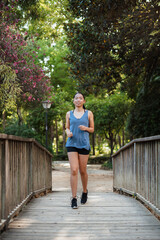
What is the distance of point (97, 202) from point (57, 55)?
25385 mm

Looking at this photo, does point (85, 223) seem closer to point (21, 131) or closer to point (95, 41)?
point (95, 41)

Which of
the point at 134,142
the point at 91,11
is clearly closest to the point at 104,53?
the point at 91,11

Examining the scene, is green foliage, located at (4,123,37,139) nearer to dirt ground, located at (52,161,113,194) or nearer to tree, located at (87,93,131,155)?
dirt ground, located at (52,161,113,194)

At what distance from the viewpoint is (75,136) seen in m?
4.73

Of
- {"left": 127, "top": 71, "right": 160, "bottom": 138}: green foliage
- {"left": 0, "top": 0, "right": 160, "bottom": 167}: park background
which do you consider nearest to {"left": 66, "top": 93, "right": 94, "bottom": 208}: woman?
{"left": 0, "top": 0, "right": 160, "bottom": 167}: park background

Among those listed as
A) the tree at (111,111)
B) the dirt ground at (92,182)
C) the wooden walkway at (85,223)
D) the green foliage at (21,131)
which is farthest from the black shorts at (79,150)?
the tree at (111,111)

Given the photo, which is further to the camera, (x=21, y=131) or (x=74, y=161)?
(x=21, y=131)

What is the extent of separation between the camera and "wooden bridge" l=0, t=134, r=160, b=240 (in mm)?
3150

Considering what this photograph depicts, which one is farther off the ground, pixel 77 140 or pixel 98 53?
pixel 98 53

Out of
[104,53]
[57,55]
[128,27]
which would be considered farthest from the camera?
[57,55]

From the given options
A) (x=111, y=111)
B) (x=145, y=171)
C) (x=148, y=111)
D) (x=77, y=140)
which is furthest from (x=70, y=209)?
(x=111, y=111)

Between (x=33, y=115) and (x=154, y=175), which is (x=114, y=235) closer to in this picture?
(x=154, y=175)

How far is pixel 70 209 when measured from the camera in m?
4.40

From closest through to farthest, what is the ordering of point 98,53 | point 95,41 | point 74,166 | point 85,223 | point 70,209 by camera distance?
point 85,223 → point 70,209 → point 74,166 → point 95,41 → point 98,53
